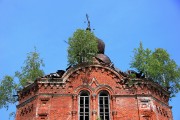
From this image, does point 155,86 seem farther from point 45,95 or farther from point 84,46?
point 45,95

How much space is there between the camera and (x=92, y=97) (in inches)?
875

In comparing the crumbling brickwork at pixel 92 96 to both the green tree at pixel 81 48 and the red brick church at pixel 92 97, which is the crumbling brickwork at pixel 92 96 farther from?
the green tree at pixel 81 48

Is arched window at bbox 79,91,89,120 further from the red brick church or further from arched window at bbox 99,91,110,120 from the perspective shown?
arched window at bbox 99,91,110,120

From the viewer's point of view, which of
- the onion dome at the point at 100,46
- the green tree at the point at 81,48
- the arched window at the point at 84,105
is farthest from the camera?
the onion dome at the point at 100,46

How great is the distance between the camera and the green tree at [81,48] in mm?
23672

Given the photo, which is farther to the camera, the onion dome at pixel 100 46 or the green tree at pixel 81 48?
the onion dome at pixel 100 46

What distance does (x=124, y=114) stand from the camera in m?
21.8

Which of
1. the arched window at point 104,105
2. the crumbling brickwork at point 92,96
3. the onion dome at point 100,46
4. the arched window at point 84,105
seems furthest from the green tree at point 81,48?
the onion dome at point 100,46

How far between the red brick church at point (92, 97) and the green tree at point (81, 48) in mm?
656

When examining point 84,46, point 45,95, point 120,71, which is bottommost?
point 45,95

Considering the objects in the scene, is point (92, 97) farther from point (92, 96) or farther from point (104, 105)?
point (104, 105)

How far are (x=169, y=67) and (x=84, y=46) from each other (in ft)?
25.2

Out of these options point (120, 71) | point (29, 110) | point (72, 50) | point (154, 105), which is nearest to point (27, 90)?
point (29, 110)

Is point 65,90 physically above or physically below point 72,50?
below
